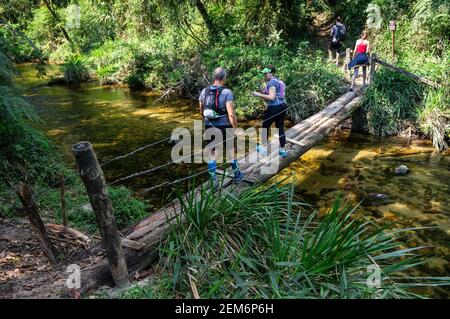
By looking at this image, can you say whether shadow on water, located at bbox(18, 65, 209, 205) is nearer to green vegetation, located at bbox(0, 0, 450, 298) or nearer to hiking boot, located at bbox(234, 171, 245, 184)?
green vegetation, located at bbox(0, 0, 450, 298)

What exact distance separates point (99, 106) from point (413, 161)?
1166cm

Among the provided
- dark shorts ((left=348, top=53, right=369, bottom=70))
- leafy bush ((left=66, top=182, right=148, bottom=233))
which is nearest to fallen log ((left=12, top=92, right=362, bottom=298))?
leafy bush ((left=66, top=182, right=148, bottom=233))

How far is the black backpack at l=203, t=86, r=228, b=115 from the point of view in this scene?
578 centimetres

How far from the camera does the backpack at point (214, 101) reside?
5781 mm

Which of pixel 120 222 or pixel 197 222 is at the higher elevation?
pixel 197 222

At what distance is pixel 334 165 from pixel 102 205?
6878 mm

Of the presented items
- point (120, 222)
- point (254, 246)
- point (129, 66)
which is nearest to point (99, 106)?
point (129, 66)

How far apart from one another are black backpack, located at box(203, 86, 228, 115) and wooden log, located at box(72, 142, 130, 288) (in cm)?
239

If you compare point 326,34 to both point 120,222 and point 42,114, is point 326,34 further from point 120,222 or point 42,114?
point 120,222

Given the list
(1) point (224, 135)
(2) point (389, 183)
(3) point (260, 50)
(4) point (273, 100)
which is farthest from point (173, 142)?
(2) point (389, 183)

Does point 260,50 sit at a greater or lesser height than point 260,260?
greater

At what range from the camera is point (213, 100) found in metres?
5.84

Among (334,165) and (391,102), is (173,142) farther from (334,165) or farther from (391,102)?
(391,102)
